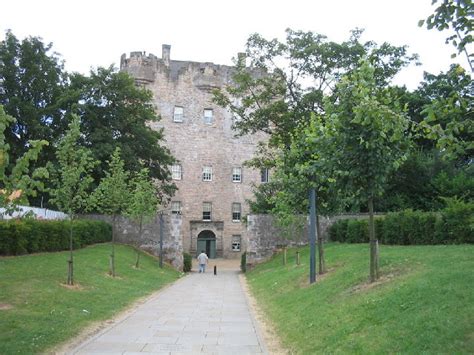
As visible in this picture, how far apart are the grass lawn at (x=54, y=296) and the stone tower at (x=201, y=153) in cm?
3293

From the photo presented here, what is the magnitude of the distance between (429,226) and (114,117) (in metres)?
26.6

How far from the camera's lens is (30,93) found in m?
39.5

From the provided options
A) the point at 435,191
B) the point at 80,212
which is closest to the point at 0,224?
the point at 80,212

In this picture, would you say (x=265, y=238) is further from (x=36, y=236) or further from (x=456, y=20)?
(x=456, y=20)

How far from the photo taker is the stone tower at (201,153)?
5828 centimetres

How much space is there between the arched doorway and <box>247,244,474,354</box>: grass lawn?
4291cm

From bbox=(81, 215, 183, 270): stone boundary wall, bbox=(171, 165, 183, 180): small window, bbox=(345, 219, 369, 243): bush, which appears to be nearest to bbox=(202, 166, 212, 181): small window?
bbox=(171, 165, 183, 180): small window

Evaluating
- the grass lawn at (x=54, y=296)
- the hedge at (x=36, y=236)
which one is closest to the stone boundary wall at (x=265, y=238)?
the hedge at (x=36, y=236)

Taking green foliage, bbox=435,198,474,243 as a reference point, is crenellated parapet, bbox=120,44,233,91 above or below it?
above

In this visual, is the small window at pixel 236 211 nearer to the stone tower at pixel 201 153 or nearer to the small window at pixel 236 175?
the stone tower at pixel 201 153

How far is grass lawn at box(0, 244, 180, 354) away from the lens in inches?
379

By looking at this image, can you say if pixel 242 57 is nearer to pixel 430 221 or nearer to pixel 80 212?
pixel 80 212

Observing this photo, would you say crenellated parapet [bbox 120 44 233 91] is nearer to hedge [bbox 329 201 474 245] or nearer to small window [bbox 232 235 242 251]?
small window [bbox 232 235 242 251]

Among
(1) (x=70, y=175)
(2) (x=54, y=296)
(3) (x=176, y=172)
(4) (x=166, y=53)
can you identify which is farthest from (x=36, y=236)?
(4) (x=166, y=53)
